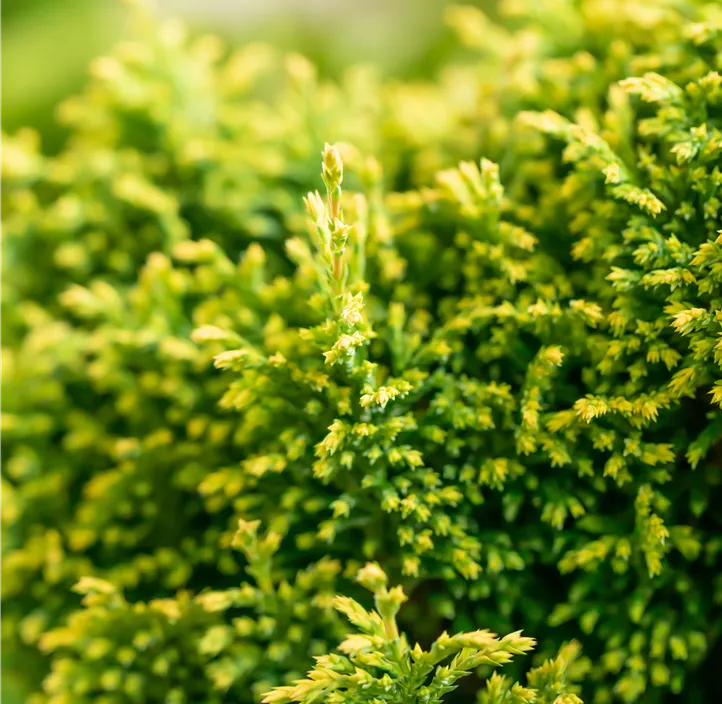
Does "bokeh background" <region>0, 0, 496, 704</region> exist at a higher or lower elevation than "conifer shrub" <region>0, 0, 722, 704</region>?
higher

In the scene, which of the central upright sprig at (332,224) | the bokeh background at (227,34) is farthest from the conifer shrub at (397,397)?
the bokeh background at (227,34)

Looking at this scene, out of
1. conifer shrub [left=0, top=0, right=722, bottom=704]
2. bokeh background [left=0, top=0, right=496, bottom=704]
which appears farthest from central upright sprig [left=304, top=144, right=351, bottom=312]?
bokeh background [left=0, top=0, right=496, bottom=704]

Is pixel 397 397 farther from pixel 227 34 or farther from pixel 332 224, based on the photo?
pixel 227 34

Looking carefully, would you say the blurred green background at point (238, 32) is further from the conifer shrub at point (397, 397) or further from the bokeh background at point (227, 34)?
the conifer shrub at point (397, 397)

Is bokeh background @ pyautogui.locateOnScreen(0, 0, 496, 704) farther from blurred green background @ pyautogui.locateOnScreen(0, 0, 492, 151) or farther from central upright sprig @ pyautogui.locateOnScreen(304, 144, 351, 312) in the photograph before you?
central upright sprig @ pyautogui.locateOnScreen(304, 144, 351, 312)

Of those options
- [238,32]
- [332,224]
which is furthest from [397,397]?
[238,32]

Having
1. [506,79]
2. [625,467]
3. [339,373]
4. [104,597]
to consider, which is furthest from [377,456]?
[506,79]
